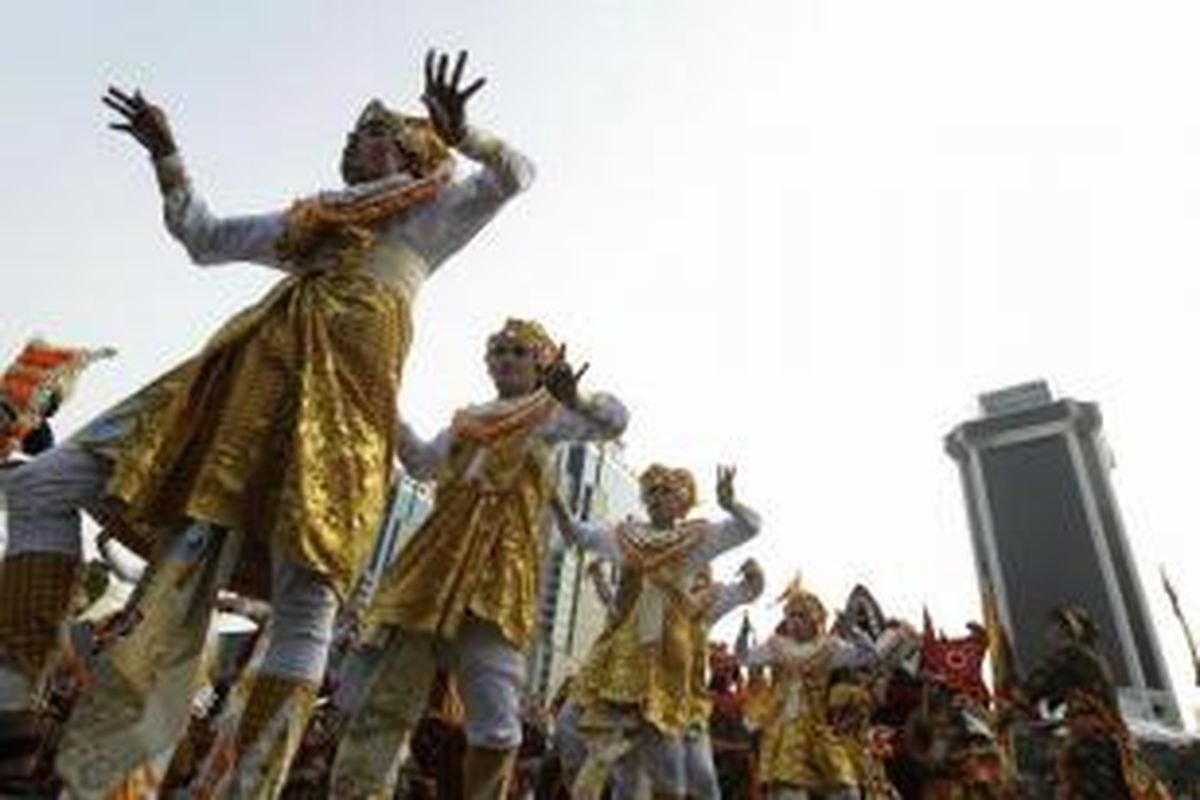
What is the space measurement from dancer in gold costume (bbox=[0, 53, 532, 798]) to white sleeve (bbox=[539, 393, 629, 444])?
60.0 inches

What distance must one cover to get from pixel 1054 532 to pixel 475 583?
204 ft

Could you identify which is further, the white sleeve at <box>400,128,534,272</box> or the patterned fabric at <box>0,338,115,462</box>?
the patterned fabric at <box>0,338,115,462</box>

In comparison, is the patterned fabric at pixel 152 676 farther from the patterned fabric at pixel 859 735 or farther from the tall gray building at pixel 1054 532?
the tall gray building at pixel 1054 532

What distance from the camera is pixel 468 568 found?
436 centimetres

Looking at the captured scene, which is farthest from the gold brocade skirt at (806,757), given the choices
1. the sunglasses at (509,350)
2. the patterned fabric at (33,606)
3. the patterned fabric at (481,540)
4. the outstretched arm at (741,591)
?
the patterned fabric at (33,606)

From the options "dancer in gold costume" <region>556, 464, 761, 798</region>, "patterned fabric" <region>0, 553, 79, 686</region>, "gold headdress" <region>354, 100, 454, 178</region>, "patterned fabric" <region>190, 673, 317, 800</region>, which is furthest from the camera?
"dancer in gold costume" <region>556, 464, 761, 798</region>

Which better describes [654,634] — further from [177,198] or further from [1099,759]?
[177,198]

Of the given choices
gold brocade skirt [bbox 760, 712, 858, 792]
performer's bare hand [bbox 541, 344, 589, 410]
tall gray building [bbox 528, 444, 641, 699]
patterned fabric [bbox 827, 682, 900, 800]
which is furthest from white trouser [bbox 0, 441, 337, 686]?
tall gray building [bbox 528, 444, 641, 699]

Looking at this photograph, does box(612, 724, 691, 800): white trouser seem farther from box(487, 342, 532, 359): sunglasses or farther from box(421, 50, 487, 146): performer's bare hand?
box(421, 50, 487, 146): performer's bare hand

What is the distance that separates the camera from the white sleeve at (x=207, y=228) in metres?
3.13

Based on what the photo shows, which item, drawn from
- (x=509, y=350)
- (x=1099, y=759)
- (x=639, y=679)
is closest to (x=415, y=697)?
(x=509, y=350)

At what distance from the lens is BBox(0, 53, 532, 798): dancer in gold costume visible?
8.46ft

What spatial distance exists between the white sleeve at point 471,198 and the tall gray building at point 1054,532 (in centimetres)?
5774

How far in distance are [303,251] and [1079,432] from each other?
6644cm
